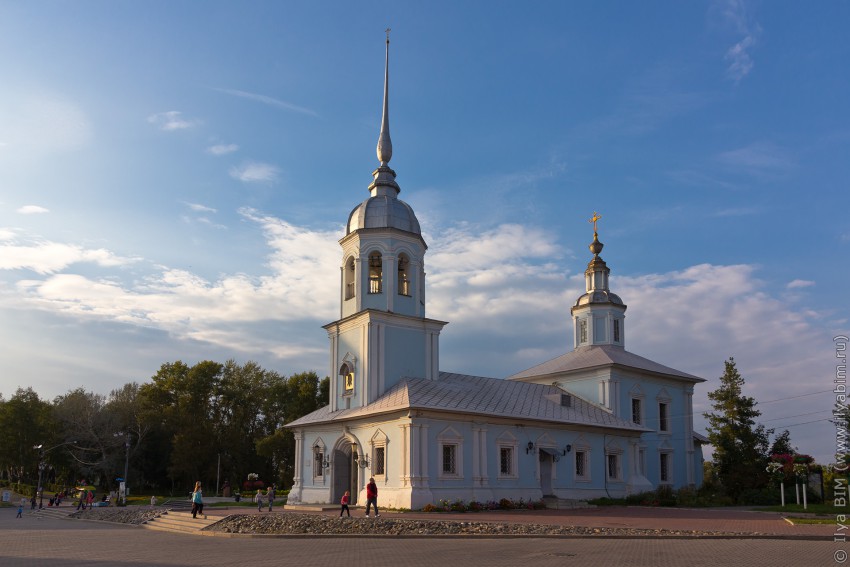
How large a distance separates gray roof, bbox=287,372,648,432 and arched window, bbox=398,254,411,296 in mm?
4007

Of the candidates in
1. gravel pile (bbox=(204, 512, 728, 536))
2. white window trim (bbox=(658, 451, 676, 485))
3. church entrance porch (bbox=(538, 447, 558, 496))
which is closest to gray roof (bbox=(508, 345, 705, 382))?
white window trim (bbox=(658, 451, 676, 485))

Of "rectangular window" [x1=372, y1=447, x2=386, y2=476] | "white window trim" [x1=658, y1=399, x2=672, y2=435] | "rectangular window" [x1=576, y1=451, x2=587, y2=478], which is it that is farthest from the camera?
"white window trim" [x1=658, y1=399, x2=672, y2=435]

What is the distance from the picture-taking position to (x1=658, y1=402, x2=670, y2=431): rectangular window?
128 feet

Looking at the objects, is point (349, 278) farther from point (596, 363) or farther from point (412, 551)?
point (412, 551)

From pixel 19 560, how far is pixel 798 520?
20182mm

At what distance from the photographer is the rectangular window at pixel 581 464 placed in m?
33.2

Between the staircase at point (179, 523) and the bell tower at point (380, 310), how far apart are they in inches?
324

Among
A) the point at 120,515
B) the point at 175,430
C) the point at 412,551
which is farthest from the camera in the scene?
the point at 175,430

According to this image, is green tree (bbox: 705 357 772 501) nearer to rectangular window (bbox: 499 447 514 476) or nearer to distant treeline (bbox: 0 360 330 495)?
rectangular window (bbox: 499 447 514 476)

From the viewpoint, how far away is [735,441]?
39.3m

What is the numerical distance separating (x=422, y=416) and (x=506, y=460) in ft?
15.9

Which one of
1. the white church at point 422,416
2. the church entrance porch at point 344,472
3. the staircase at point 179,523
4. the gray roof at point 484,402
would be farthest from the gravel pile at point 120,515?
the gray roof at point 484,402

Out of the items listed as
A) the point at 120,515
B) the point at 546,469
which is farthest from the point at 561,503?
the point at 120,515

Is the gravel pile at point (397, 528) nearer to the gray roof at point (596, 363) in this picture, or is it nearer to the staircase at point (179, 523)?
the staircase at point (179, 523)
